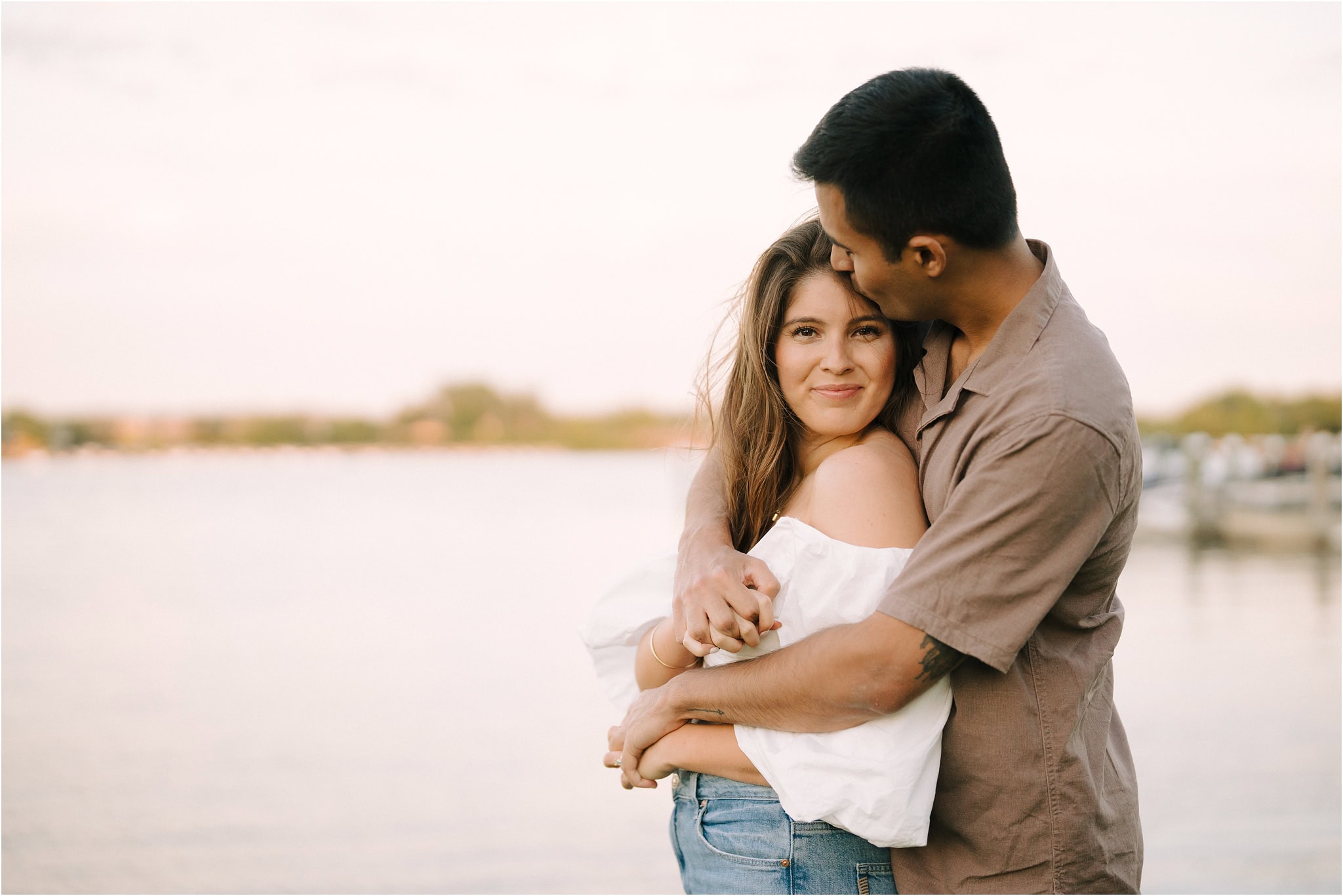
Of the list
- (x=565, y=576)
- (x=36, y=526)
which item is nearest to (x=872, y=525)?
(x=565, y=576)

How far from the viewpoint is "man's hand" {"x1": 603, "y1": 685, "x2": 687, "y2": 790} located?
2.09 m

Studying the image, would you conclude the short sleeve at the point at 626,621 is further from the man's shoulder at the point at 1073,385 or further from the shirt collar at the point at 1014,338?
the man's shoulder at the point at 1073,385

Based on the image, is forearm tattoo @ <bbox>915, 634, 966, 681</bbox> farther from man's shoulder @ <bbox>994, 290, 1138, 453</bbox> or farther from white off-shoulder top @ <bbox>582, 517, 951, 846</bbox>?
man's shoulder @ <bbox>994, 290, 1138, 453</bbox>

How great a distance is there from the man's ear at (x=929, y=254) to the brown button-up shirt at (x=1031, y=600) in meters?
0.16

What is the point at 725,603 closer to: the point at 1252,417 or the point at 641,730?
the point at 641,730

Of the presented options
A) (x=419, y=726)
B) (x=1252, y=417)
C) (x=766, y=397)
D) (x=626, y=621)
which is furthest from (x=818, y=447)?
(x=1252, y=417)

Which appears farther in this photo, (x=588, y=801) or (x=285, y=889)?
(x=588, y=801)

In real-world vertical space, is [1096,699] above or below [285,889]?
above

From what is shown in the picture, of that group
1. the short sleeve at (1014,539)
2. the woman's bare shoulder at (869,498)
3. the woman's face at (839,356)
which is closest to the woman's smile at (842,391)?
the woman's face at (839,356)

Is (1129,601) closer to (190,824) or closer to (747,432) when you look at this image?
(190,824)

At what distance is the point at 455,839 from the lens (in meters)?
5.40

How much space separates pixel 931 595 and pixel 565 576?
1298 cm

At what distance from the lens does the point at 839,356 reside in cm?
217

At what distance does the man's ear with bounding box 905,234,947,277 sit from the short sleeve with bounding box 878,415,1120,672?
35 centimetres
